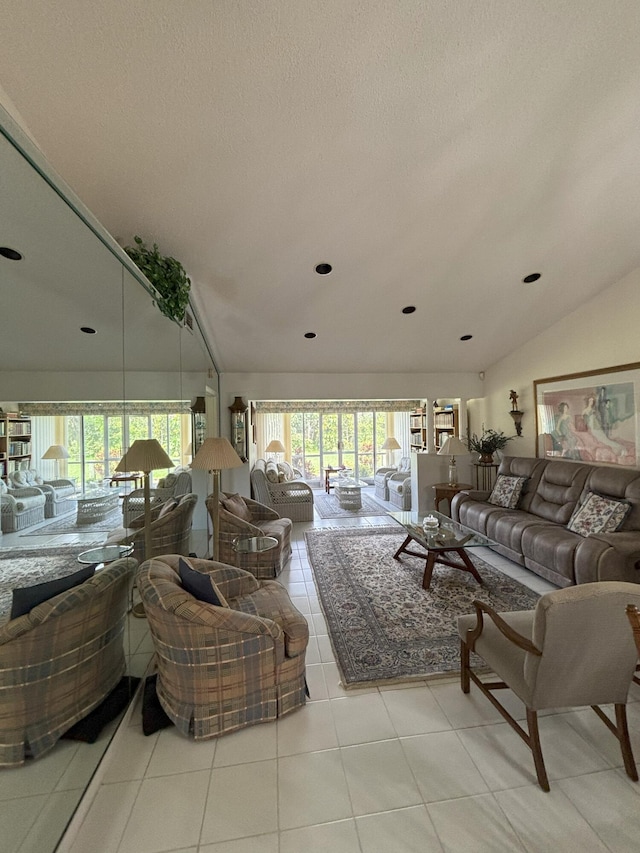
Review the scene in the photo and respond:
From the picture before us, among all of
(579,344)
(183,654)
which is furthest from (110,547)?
(579,344)

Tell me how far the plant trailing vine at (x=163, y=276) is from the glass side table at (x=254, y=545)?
1.99 metres

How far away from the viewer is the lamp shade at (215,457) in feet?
9.19

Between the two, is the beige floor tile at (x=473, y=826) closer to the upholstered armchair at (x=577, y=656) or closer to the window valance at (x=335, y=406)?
the upholstered armchair at (x=577, y=656)

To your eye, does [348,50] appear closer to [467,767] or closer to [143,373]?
[143,373]

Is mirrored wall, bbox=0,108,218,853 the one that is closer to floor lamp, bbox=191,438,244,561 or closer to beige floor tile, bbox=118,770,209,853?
beige floor tile, bbox=118,770,209,853

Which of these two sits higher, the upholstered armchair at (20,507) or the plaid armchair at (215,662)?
the upholstered armchair at (20,507)

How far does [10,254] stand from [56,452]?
2.07 feet

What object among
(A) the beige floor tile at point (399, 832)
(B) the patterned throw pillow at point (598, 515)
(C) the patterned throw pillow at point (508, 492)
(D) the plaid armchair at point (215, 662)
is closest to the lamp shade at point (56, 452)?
(D) the plaid armchair at point (215, 662)

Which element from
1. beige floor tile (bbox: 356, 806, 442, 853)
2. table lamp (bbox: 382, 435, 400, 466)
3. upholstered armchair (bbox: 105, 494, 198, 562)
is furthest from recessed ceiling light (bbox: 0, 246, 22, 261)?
table lamp (bbox: 382, 435, 400, 466)

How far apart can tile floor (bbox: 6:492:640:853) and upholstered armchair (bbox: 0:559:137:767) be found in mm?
168

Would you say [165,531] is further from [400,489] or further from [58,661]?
[400,489]

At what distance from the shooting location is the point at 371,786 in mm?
1522

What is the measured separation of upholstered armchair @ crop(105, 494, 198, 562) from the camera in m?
2.06

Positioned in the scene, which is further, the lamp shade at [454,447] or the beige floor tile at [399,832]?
the lamp shade at [454,447]
